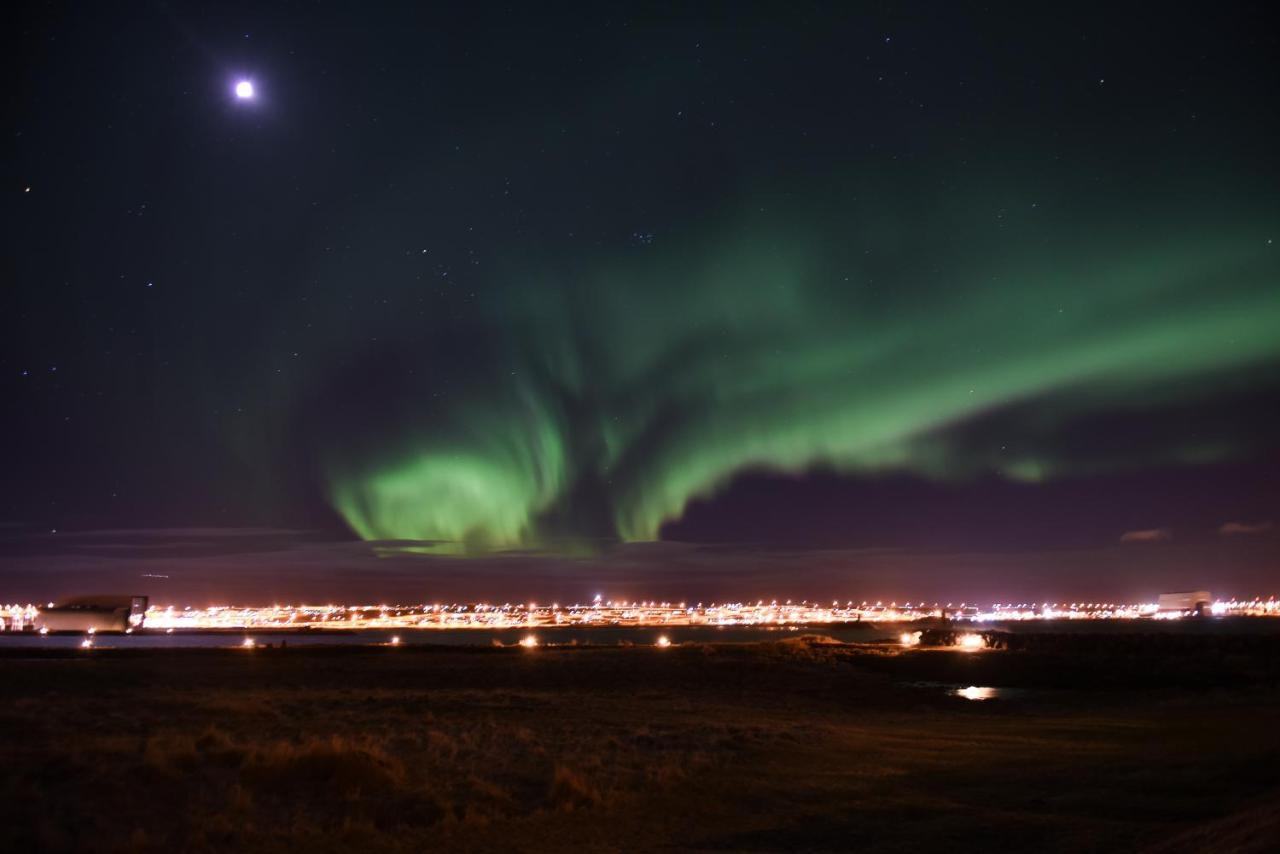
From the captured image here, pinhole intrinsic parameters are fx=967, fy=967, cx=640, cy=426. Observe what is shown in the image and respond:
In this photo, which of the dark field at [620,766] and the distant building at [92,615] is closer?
the dark field at [620,766]

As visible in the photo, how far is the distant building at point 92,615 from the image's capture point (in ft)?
406

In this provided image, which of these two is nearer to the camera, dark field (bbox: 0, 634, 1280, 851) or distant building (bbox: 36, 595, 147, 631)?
dark field (bbox: 0, 634, 1280, 851)

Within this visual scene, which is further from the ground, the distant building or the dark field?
the distant building

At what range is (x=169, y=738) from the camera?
20016mm

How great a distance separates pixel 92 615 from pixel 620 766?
127632mm

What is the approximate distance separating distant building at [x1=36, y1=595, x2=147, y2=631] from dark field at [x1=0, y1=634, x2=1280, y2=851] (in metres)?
94.7

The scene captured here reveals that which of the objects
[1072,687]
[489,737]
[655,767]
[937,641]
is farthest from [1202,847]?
[937,641]

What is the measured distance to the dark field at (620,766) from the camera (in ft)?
47.2

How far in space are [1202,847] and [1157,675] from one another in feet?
129

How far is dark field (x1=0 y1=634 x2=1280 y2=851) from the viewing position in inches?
567

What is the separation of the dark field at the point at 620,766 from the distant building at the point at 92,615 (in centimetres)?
9474

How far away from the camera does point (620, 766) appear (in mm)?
20594

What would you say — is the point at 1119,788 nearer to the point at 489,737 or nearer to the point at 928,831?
the point at 928,831

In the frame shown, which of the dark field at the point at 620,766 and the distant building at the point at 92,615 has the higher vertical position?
the distant building at the point at 92,615
